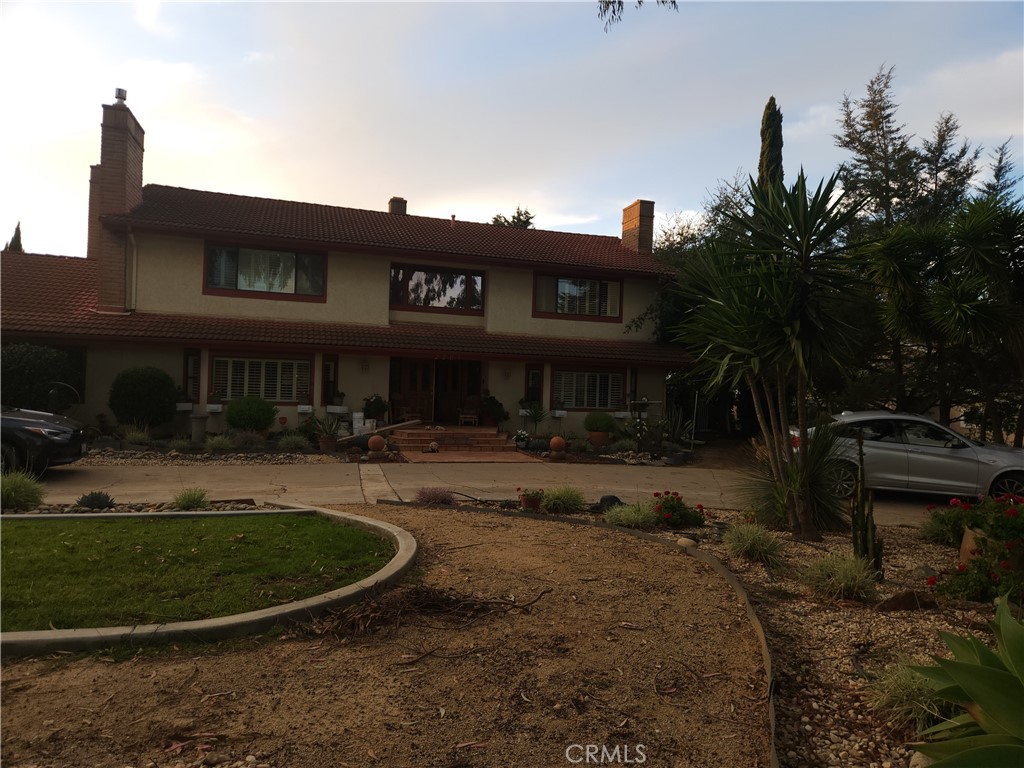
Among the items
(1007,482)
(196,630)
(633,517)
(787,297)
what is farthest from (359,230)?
(196,630)

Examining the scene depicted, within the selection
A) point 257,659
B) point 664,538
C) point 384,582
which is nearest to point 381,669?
point 257,659

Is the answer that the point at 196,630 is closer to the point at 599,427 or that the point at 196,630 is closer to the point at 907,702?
the point at 907,702

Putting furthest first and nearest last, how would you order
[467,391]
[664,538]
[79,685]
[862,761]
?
[467,391] < [664,538] < [79,685] < [862,761]

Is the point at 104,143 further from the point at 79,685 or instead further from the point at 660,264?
the point at 79,685

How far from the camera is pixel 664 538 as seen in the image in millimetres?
7656

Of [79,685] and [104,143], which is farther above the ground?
[104,143]

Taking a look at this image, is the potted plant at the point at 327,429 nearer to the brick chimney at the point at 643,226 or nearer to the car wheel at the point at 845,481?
the car wheel at the point at 845,481

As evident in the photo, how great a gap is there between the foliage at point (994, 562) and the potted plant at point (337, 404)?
15.7 metres

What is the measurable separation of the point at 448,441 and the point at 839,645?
46.6 ft

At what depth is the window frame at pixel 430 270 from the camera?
21.4m

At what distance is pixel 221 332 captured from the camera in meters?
18.0

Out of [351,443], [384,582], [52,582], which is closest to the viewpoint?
[52,582]

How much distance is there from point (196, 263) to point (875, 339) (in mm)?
18924

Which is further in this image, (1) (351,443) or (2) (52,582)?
(1) (351,443)
